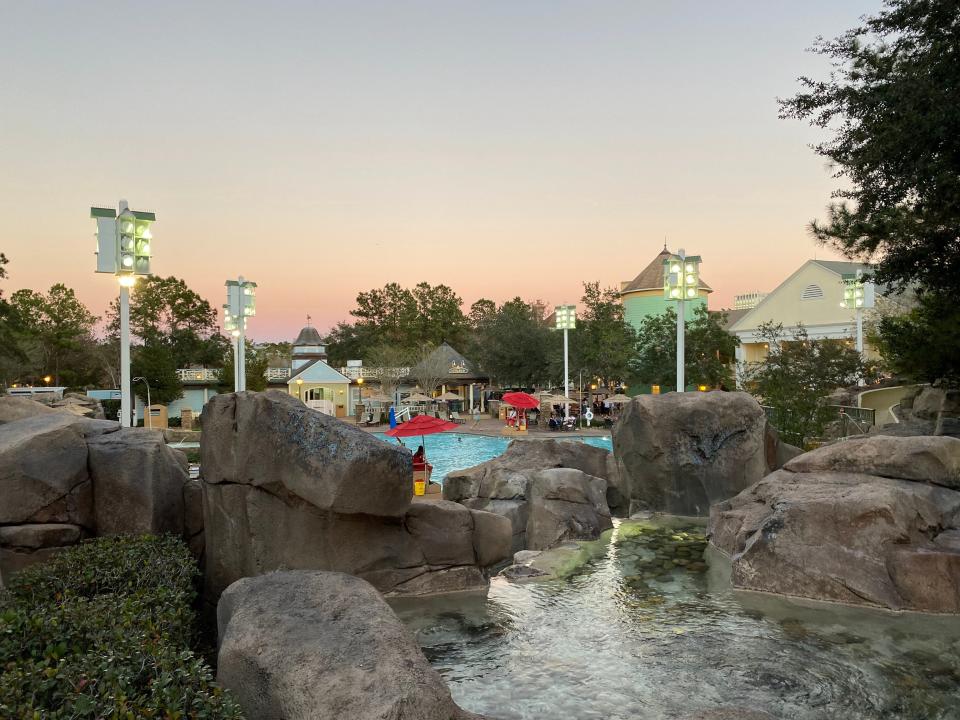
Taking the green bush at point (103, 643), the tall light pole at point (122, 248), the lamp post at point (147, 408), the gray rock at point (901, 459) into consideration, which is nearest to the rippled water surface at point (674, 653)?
the green bush at point (103, 643)

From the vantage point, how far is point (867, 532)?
7.66 meters

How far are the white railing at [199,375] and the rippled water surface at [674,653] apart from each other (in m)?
38.8

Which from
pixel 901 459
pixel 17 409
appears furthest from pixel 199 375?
pixel 901 459

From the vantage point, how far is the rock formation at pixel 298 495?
6.55 m

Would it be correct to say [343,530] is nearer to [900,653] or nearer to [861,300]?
[900,653]

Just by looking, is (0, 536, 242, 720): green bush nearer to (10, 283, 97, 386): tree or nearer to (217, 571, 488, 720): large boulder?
(217, 571, 488, 720): large boulder

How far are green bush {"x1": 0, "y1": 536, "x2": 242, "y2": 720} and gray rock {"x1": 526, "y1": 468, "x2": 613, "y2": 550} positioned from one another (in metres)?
6.26

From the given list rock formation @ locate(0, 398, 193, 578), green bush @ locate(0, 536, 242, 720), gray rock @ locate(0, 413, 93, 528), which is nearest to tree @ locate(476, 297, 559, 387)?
rock formation @ locate(0, 398, 193, 578)

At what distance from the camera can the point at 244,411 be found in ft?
22.7

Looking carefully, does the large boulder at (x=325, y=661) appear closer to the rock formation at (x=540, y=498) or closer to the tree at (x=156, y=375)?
the rock formation at (x=540, y=498)

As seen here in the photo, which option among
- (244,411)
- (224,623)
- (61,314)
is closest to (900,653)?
(224,623)

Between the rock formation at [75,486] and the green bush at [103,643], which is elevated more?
the rock formation at [75,486]

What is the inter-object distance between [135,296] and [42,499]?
171 ft

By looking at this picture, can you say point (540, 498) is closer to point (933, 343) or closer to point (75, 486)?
point (75, 486)
